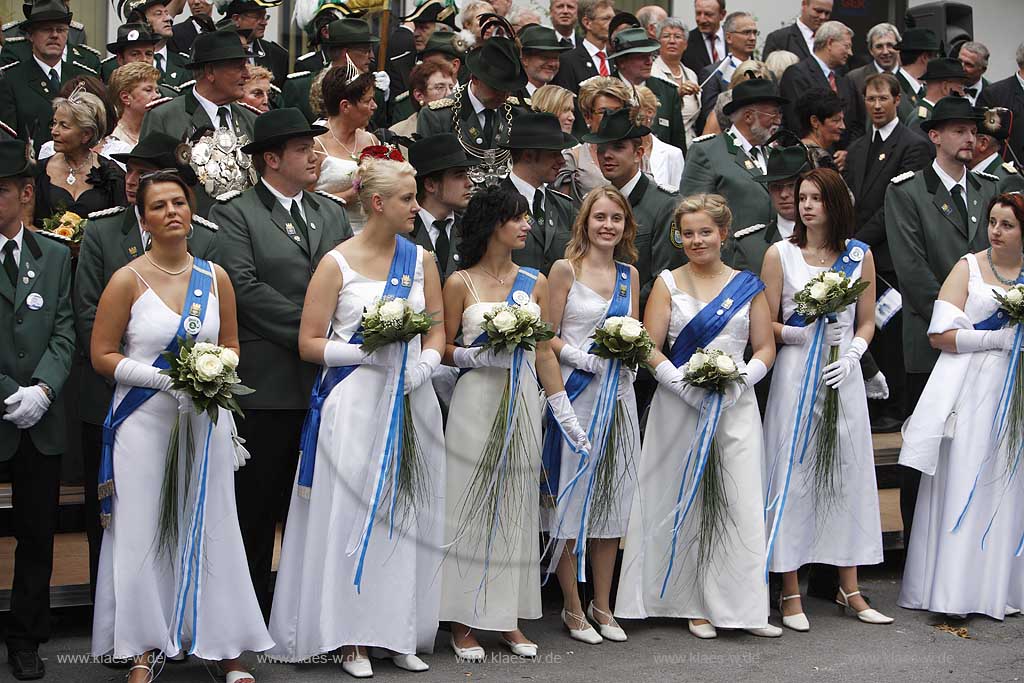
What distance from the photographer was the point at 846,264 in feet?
25.1

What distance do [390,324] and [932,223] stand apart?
12.3 ft

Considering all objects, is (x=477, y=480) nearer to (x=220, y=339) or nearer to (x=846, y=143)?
(x=220, y=339)

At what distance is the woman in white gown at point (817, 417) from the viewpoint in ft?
24.8

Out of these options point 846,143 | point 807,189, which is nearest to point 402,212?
point 807,189

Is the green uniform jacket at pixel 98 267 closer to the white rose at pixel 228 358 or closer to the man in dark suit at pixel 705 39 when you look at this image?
the white rose at pixel 228 358

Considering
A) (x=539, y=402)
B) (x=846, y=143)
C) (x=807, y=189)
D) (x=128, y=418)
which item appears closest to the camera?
(x=128, y=418)

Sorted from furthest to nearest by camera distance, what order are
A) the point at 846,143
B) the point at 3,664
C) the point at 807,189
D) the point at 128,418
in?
1. the point at 846,143
2. the point at 807,189
3. the point at 3,664
4. the point at 128,418

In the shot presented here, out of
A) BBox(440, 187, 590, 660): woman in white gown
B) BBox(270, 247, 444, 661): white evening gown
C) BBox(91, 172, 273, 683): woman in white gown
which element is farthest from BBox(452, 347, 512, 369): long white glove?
BBox(91, 172, 273, 683): woman in white gown

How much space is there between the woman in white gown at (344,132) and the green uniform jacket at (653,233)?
151 cm

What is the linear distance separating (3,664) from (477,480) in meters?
2.25

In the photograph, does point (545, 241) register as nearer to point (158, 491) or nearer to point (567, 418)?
point (567, 418)

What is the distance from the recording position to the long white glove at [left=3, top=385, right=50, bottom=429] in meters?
6.21

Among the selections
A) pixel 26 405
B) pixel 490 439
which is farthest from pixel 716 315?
pixel 26 405

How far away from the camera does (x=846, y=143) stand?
11844mm
